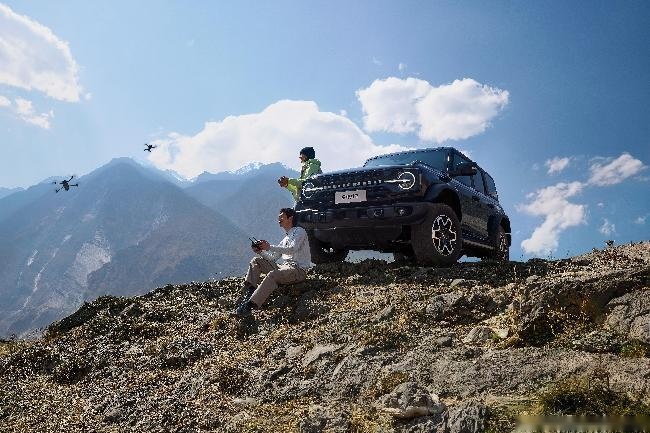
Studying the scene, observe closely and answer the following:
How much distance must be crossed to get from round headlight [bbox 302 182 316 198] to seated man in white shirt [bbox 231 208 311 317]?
2.25ft

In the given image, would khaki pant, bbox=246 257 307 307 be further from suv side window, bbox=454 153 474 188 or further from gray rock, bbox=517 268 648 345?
suv side window, bbox=454 153 474 188

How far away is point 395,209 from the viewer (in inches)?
256

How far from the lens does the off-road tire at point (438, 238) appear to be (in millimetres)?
6570

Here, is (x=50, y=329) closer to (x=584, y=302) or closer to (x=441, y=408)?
(x=441, y=408)

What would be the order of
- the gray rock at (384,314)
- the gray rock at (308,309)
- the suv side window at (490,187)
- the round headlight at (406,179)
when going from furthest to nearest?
the suv side window at (490,187) < the round headlight at (406,179) < the gray rock at (308,309) < the gray rock at (384,314)

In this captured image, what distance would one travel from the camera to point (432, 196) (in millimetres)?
6828

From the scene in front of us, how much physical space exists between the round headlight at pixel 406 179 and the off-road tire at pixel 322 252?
186cm

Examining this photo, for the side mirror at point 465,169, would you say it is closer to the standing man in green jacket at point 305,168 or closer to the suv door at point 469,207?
the suv door at point 469,207

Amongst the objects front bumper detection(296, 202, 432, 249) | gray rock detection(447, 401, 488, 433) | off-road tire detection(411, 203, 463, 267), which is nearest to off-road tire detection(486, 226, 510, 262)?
off-road tire detection(411, 203, 463, 267)

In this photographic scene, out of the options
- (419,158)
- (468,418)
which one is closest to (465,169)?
(419,158)

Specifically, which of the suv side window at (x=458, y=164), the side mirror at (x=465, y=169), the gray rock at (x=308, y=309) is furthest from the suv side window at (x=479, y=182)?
the gray rock at (x=308, y=309)

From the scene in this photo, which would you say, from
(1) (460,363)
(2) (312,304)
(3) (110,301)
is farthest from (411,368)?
(3) (110,301)

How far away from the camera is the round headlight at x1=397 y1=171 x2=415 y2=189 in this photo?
671cm

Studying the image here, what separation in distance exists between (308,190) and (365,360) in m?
3.93
